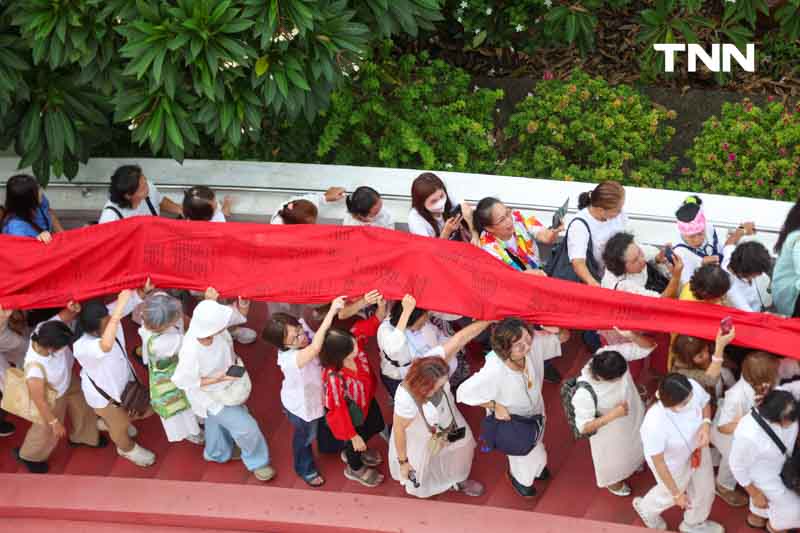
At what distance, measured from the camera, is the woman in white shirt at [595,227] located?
5918 mm

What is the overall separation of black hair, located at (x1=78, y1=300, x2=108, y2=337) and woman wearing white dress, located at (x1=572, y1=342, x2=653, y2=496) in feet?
8.30

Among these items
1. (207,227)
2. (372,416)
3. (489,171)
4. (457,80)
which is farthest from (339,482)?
(457,80)

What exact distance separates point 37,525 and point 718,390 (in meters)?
3.89

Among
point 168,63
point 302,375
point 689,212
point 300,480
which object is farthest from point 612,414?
point 168,63

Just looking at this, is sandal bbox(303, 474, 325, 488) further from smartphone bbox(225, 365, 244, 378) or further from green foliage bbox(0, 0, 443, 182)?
green foliage bbox(0, 0, 443, 182)

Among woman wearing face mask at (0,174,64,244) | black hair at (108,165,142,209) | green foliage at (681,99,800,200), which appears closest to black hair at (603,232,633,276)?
black hair at (108,165,142,209)

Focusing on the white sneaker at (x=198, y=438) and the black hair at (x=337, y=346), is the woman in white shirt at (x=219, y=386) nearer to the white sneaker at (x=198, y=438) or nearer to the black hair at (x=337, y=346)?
the white sneaker at (x=198, y=438)

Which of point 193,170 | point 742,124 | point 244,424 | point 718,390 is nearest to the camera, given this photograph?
point 718,390

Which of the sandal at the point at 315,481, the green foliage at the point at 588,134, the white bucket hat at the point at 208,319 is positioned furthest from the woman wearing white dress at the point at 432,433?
the green foliage at the point at 588,134

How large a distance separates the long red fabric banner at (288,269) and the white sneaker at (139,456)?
0.96 meters

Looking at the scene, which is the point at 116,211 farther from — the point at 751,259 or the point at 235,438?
the point at 751,259

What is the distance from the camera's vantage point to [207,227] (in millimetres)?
6117

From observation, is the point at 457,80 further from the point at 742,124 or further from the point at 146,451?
the point at 146,451

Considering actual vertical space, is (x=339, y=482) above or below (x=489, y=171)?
below
